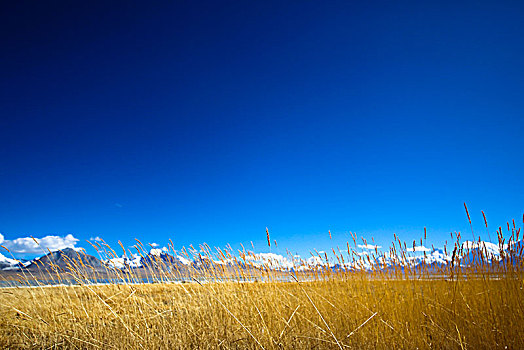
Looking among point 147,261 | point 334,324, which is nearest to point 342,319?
point 334,324

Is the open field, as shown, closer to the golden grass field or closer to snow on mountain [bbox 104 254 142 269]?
the golden grass field

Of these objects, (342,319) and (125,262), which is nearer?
(342,319)

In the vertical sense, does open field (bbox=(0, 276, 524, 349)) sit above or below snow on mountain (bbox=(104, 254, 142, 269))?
below

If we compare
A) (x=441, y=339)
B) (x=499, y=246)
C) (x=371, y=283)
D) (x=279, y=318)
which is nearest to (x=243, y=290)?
(x=279, y=318)

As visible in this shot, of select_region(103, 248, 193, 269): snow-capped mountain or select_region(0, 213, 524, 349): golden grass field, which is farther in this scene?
select_region(103, 248, 193, 269): snow-capped mountain

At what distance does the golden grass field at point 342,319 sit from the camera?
2.44 metres

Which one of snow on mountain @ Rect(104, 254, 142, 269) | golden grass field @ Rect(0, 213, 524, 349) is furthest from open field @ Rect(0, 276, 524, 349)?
snow on mountain @ Rect(104, 254, 142, 269)

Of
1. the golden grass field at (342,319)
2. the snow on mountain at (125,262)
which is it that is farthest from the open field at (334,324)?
the snow on mountain at (125,262)

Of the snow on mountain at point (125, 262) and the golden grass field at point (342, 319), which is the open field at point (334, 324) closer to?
the golden grass field at point (342, 319)

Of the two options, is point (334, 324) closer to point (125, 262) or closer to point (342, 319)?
point (342, 319)

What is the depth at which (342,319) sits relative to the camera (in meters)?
3.16

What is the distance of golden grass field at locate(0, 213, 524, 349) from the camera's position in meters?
2.44

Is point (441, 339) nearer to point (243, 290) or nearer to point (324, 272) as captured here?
point (324, 272)

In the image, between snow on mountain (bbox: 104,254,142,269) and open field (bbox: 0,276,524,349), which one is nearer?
open field (bbox: 0,276,524,349)
